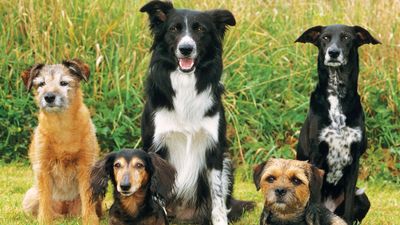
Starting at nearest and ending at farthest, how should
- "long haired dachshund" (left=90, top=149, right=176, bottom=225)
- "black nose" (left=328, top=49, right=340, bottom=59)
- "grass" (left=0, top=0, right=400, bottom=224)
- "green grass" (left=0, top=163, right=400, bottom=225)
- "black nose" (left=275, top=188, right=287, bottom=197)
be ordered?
"black nose" (left=275, top=188, right=287, bottom=197), "long haired dachshund" (left=90, top=149, right=176, bottom=225), "black nose" (left=328, top=49, right=340, bottom=59), "green grass" (left=0, top=163, right=400, bottom=225), "grass" (left=0, top=0, right=400, bottom=224)

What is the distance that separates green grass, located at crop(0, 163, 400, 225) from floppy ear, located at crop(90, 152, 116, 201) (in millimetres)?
602

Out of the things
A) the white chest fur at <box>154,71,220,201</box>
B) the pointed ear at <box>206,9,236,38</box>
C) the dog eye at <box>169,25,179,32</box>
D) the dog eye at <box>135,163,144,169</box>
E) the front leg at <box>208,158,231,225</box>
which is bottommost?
the front leg at <box>208,158,231,225</box>

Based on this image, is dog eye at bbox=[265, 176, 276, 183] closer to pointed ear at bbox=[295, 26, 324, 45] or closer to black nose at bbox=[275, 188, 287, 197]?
black nose at bbox=[275, 188, 287, 197]

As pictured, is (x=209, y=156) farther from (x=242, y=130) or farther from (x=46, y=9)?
(x=46, y=9)

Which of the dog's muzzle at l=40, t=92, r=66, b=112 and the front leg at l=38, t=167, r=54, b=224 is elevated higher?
the dog's muzzle at l=40, t=92, r=66, b=112

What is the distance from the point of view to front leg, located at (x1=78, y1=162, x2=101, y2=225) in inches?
253

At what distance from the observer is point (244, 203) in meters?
7.16

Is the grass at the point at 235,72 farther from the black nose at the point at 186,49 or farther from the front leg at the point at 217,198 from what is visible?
A: the black nose at the point at 186,49

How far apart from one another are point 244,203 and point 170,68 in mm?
1438

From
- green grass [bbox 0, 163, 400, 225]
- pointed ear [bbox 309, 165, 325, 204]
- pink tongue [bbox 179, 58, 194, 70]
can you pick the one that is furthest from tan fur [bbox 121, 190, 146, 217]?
pointed ear [bbox 309, 165, 325, 204]

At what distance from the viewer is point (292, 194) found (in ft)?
18.8

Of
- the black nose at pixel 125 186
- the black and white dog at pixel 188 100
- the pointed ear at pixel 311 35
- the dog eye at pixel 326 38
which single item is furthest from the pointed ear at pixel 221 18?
the black nose at pixel 125 186

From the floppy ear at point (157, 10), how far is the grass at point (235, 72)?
2487mm

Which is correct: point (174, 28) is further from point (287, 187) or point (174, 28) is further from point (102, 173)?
point (287, 187)
